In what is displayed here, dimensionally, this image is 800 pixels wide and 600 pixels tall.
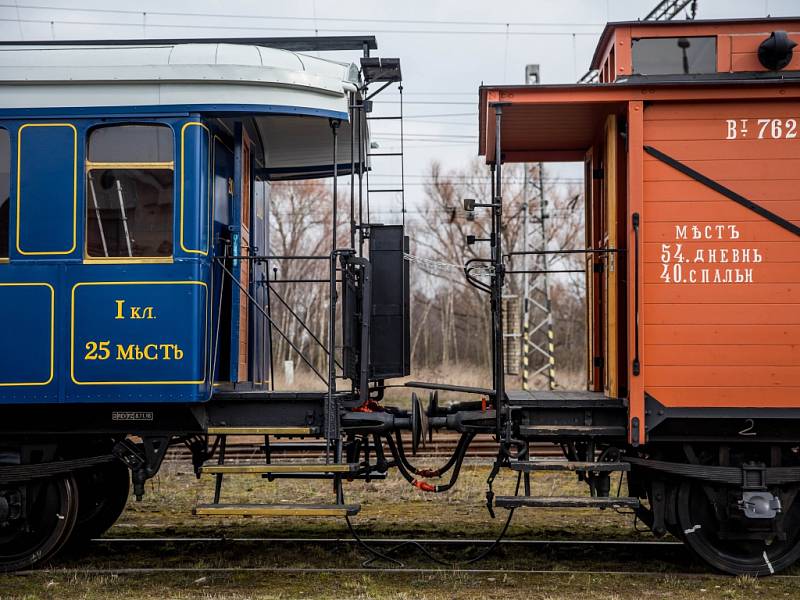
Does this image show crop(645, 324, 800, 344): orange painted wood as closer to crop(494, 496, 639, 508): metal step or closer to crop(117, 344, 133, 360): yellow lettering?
crop(494, 496, 639, 508): metal step

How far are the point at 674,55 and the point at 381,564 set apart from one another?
4866mm

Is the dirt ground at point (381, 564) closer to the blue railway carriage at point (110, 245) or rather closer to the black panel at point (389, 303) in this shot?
the blue railway carriage at point (110, 245)

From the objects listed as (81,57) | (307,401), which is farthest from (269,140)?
(307,401)

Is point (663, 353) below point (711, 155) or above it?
below

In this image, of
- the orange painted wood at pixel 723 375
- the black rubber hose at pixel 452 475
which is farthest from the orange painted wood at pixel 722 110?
the black rubber hose at pixel 452 475

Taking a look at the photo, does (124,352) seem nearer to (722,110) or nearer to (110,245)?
(110,245)

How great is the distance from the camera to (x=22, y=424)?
285 inches

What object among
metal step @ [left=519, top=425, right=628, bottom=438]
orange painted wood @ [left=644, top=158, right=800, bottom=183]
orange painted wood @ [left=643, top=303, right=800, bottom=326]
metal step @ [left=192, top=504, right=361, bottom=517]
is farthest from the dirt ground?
orange painted wood @ [left=644, top=158, right=800, bottom=183]

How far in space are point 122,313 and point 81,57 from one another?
2.05 meters

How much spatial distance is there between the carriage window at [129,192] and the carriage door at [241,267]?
86 cm

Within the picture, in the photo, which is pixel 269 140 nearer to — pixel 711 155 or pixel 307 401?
pixel 307 401

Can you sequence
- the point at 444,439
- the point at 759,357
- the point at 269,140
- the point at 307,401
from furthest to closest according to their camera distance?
the point at 444,439 < the point at 269,140 < the point at 307,401 < the point at 759,357

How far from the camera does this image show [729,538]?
7094 millimetres

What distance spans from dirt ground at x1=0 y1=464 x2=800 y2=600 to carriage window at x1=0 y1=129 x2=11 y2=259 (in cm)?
263
